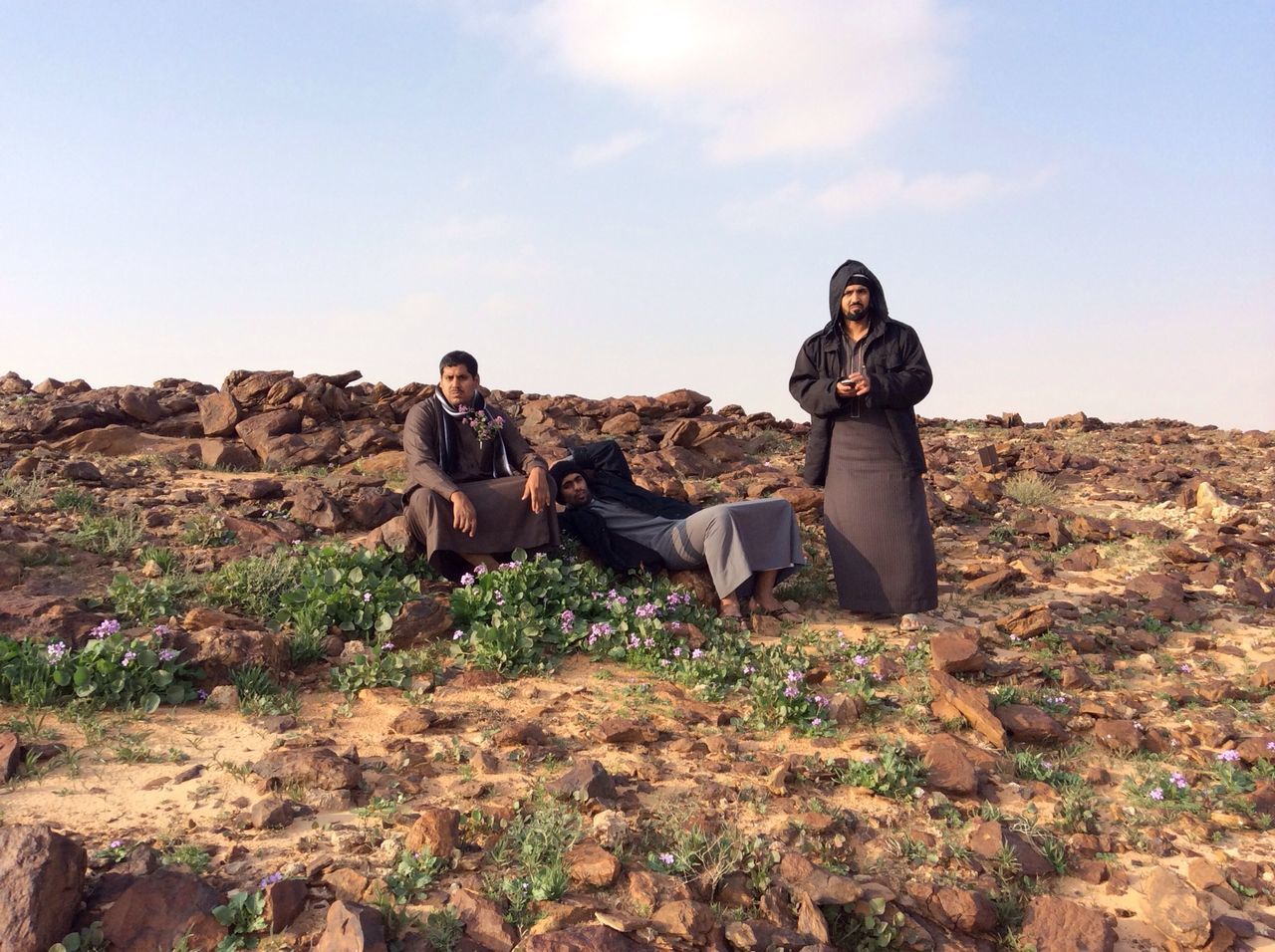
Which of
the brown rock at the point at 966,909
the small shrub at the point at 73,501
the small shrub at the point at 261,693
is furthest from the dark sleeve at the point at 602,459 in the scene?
the brown rock at the point at 966,909

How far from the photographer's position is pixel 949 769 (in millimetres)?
3715

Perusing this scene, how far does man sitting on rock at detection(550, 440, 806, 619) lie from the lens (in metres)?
5.67

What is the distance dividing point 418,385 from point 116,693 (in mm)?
8260

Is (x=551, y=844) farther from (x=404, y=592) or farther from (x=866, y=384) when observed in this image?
(x=866, y=384)

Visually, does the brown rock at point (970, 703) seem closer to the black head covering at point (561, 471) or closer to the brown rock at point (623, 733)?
the brown rock at point (623, 733)

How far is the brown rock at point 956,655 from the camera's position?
15.9ft

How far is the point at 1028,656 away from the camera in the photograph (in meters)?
5.44

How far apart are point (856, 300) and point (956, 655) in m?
2.22

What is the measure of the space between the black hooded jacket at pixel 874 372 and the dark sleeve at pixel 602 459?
47.6 inches

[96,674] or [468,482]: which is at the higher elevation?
[468,482]

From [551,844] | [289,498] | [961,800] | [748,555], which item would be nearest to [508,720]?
[551,844]

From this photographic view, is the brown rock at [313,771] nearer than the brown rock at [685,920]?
No

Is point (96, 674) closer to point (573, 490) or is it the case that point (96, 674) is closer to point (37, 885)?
point (37, 885)

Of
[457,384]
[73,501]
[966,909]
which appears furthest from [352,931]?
[73,501]
